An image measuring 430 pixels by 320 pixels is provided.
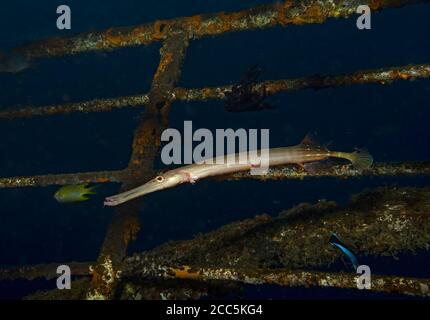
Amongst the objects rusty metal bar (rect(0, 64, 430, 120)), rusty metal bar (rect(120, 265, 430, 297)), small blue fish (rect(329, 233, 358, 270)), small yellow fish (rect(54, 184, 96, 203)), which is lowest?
rusty metal bar (rect(120, 265, 430, 297))

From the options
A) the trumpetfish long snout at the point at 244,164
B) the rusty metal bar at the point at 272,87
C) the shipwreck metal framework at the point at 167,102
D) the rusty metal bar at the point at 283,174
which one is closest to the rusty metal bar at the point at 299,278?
the shipwreck metal framework at the point at 167,102

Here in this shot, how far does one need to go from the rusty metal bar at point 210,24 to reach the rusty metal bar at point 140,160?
279mm

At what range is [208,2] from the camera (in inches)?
1682

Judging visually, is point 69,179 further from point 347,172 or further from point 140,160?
point 347,172

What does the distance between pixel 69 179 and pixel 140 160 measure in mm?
1035

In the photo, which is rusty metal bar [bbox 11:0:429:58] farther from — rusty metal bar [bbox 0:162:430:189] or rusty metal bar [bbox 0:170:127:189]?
rusty metal bar [bbox 0:170:127:189]

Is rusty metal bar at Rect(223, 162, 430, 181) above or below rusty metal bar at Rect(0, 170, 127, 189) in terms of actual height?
below

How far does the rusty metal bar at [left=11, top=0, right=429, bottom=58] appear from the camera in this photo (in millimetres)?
5211

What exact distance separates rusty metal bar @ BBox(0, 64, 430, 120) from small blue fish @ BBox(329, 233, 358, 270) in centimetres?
208

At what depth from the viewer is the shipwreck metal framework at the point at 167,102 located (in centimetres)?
353

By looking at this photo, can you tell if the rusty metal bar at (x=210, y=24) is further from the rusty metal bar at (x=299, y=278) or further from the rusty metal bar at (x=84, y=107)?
the rusty metal bar at (x=299, y=278)

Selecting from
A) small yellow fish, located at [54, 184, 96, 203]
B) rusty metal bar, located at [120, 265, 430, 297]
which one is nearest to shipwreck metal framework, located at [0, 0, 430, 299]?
rusty metal bar, located at [120, 265, 430, 297]

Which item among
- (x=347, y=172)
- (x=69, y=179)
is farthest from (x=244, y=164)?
(x=69, y=179)

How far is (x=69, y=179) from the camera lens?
5023mm
